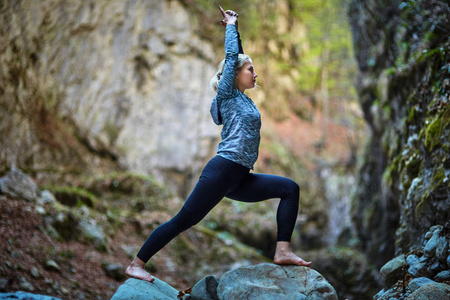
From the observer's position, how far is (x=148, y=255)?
3.15 metres

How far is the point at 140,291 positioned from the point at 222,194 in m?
1.00

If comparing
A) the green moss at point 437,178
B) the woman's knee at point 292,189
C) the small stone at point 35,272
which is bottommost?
the small stone at point 35,272

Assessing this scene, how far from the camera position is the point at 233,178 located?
10.1 ft

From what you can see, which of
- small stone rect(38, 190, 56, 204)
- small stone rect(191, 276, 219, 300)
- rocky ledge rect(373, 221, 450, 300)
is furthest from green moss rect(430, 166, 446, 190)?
small stone rect(38, 190, 56, 204)

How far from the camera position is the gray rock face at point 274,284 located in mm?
2973

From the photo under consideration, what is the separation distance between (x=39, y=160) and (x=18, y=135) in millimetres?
822

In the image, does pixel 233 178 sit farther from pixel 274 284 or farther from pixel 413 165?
pixel 413 165

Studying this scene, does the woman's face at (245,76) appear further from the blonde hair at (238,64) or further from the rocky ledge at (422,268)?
the rocky ledge at (422,268)

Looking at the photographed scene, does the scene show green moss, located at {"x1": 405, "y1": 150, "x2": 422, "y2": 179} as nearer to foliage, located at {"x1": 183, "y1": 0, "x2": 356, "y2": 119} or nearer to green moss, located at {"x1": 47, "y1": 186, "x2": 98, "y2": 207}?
green moss, located at {"x1": 47, "y1": 186, "x2": 98, "y2": 207}

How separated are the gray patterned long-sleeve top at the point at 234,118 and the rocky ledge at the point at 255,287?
907 millimetres

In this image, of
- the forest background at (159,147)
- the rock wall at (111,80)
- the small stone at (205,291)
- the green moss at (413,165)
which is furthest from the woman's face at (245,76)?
the rock wall at (111,80)

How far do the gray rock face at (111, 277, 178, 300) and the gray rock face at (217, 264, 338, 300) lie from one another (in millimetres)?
487

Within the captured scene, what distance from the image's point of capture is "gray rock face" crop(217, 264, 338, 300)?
9.75 feet

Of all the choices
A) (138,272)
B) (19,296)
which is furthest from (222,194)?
(19,296)
